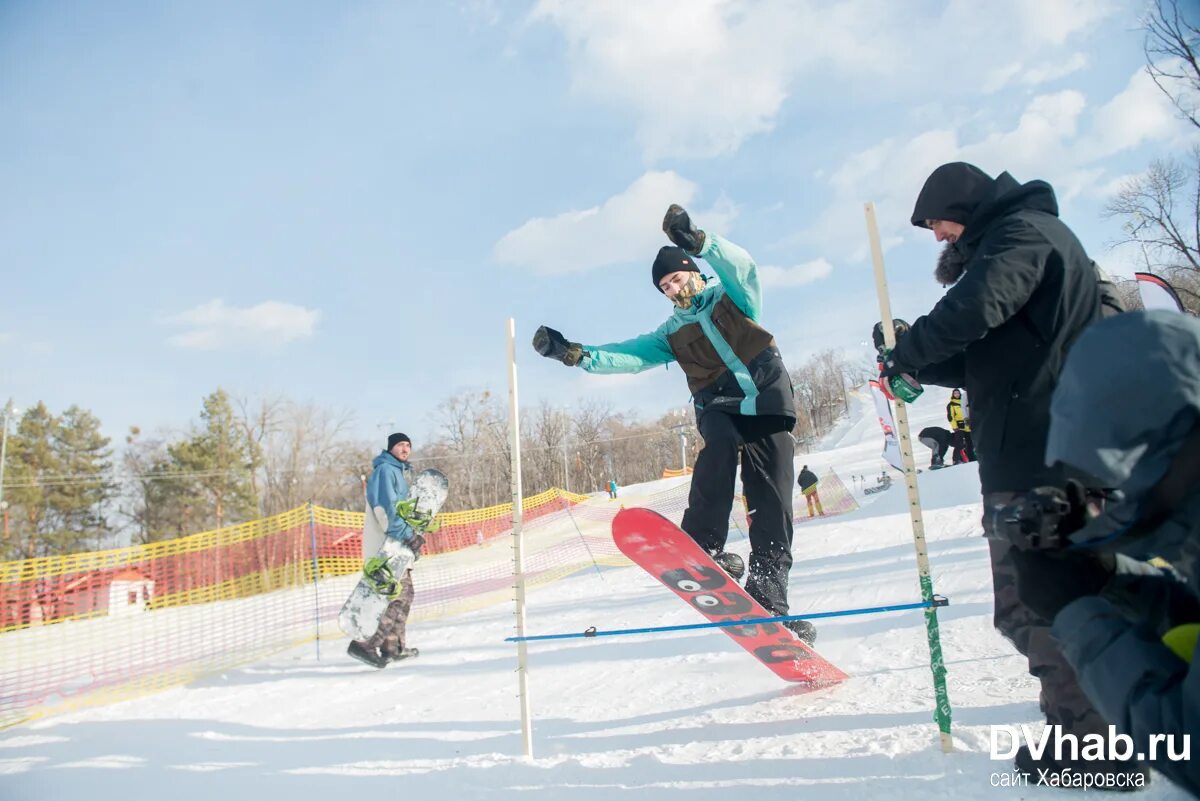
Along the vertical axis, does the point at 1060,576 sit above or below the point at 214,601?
above

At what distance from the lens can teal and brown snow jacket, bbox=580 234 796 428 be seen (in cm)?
371

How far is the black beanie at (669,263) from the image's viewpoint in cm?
397

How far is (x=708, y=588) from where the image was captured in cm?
344

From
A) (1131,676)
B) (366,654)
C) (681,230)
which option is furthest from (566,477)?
(1131,676)

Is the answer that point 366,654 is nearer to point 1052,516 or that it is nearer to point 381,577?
point 381,577

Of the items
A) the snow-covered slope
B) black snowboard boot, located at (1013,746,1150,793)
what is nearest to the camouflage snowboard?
the snow-covered slope

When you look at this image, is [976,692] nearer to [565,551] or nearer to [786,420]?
[786,420]

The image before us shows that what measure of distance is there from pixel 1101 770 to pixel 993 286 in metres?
1.52

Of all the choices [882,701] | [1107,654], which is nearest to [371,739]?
[882,701]

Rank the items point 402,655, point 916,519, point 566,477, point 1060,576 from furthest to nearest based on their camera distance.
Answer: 1. point 566,477
2. point 402,655
3. point 916,519
4. point 1060,576

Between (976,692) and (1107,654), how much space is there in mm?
2288

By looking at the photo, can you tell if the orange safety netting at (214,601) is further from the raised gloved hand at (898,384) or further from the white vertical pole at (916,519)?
the raised gloved hand at (898,384)

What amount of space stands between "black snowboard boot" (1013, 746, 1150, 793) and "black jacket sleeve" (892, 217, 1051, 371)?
1337 millimetres

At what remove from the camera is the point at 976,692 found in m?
3.06
